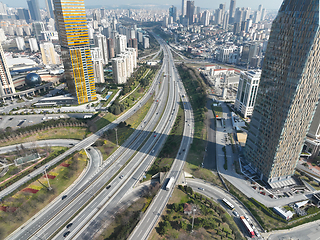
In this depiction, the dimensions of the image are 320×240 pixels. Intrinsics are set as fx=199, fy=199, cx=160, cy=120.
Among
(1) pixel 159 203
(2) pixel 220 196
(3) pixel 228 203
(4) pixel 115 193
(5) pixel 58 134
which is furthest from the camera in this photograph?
(5) pixel 58 134

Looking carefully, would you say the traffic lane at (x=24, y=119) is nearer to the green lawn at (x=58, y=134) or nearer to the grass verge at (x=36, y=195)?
the green lawn at (x=58, y=134)

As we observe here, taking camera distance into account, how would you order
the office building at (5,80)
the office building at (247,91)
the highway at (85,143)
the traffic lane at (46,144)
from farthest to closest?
the office building at (5,80) → the office building at (247,91) → the traffic lane at (46,144) → the highway at (85,143)

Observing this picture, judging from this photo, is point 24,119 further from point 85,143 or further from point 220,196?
point 220,196

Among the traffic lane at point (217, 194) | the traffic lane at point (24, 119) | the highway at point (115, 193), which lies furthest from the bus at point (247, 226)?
the traffic lane at point (24, 119)

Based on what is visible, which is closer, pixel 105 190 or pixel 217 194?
pixel 217 194

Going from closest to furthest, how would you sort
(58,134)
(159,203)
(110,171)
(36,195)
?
(159,203)
(36,195)
(110,171)
(58,134)

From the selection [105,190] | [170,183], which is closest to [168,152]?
[170,183]
